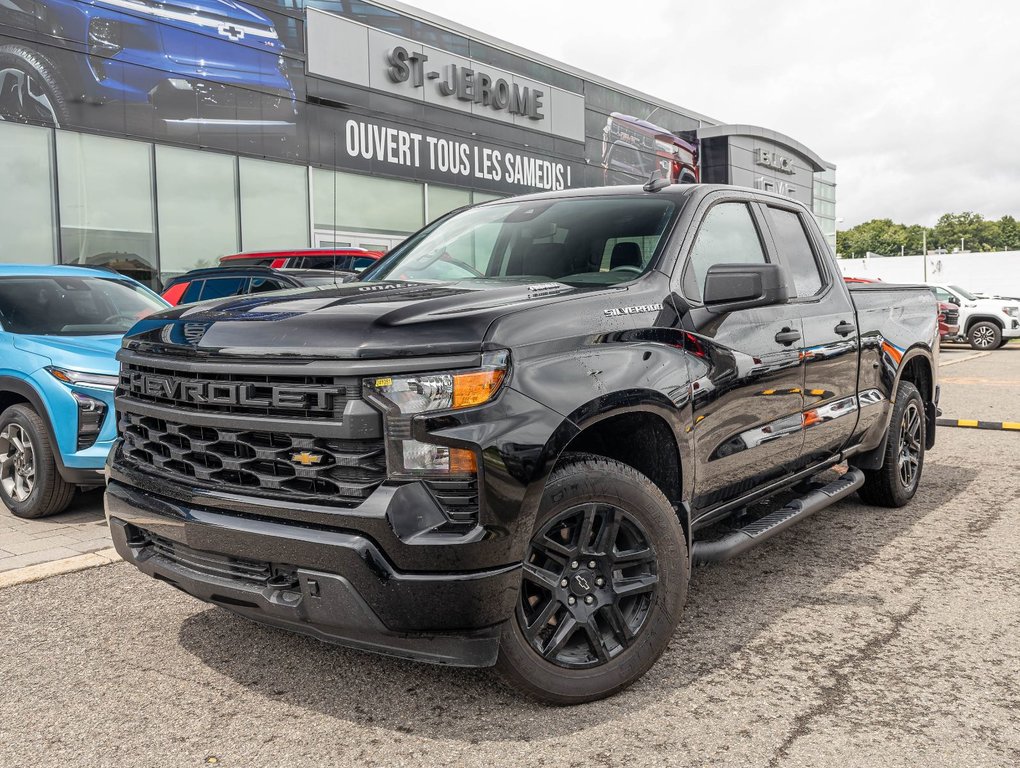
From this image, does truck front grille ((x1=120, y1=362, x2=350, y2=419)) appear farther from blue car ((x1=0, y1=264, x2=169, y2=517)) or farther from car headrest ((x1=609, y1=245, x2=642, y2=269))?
blue car ((x1=0, y1=264, x2=169, y2=517))

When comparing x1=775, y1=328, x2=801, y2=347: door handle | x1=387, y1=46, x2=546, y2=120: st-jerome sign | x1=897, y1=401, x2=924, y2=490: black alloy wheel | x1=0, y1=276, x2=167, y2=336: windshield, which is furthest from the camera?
x1=387, y1=46, x2=546, y2=120: st-jerome sign

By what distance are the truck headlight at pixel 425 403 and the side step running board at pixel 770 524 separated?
136 cm

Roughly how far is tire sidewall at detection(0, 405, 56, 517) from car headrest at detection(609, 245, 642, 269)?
12.3ft

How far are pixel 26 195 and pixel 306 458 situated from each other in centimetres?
1468

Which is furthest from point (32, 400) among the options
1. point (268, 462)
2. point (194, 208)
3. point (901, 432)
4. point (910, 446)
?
point (194, 208)

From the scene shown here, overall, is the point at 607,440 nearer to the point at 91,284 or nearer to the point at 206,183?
the point at 91,284

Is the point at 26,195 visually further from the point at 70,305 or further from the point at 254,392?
the point at 254,392

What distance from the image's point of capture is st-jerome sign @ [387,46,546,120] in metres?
21.6

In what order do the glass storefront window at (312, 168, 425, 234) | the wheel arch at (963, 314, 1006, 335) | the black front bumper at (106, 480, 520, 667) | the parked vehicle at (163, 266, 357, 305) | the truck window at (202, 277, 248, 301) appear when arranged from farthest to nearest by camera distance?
1. the wheel arch at (963, 314, 1006, 335)
2. the glass storefront window at (312, 168, 425, 234)
3. the truck window at (202, 277, 248, 301)
4. the parked vehicle at (163, 266, 357, 305)
5. the black front bumper at (106, 480, 520, 667)

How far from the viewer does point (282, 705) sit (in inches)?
124

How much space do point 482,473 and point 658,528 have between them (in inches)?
32.2

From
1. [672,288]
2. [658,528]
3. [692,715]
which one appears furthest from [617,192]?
[692,715]

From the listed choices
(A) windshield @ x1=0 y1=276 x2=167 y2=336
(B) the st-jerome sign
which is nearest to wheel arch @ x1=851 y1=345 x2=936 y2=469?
(A) windshield @ x1=0 y1=276 x2=167 y2=336

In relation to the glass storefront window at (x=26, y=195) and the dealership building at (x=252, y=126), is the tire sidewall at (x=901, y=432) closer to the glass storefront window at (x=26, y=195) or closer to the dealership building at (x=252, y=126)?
the dealership building at (x=252, y=126)
